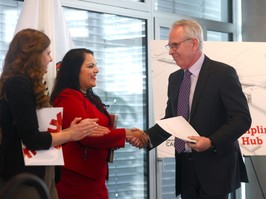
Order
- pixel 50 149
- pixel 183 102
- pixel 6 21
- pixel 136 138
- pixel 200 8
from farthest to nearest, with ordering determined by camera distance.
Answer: pixel 200 8, pixel 6 21, pixel 136 138, pixel 183 102, pixel 50 149

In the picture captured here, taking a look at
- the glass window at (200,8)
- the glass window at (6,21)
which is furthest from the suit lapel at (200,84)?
the glass window at (200,8)

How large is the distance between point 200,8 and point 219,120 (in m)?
2.90

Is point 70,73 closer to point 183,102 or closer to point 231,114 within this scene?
point 183,102

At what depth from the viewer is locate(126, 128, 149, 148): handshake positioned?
2794mm

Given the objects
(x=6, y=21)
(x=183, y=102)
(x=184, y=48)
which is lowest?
(x=183, y=102)

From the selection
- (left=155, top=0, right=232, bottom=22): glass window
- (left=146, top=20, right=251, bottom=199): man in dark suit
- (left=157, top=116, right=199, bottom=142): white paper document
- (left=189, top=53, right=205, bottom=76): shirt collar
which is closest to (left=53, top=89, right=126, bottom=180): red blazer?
(left=157, top=116, right=199, bottom=142): white paper document

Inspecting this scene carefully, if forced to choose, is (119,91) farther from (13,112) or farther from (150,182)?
(13,112)

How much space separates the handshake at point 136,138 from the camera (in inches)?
110

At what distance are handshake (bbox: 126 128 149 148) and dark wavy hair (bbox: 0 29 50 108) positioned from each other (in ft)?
2.72

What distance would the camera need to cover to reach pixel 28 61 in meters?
2.05

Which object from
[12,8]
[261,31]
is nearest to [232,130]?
[12,8]

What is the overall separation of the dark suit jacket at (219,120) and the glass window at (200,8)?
7.58 ft

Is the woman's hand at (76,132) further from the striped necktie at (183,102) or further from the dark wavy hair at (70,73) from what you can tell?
the striped necktie at (183,102)

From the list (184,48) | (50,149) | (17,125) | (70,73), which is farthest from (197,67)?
(17,125)
